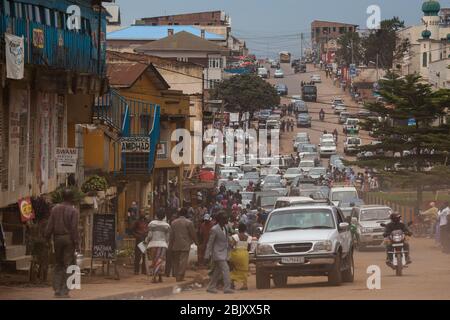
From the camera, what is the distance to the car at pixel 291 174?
7204 centimetres

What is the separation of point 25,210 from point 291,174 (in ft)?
170

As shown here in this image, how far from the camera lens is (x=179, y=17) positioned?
169 metres

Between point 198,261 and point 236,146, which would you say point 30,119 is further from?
point 236,146

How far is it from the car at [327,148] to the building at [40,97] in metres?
57.3

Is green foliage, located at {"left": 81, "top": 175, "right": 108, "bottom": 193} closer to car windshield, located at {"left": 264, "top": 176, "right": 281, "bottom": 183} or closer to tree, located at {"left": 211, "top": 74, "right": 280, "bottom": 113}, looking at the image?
car windshield, located at {"left": 264, "top": 176, "right": 281, "bottom": 183}

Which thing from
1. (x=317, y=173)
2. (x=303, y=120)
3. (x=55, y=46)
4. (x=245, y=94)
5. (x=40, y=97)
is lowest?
(x=317, y=173)

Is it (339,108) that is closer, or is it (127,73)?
(127,73)

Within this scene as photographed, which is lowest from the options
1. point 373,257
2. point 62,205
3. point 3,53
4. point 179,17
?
point 373,257

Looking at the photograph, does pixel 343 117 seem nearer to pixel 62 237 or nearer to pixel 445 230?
pixel 445 230

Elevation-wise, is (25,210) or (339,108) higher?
(339,108)

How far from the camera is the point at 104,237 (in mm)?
23688

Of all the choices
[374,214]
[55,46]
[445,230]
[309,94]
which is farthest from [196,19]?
[55,46]
